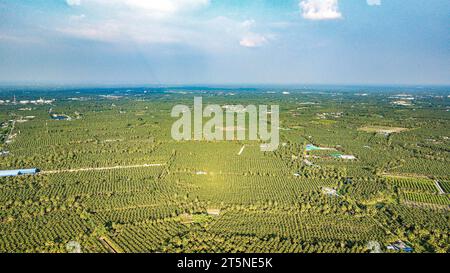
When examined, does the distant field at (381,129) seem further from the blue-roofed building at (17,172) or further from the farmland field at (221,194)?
the blue-roofed building at (17,172)

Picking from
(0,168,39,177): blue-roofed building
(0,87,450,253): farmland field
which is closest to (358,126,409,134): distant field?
Answer: (0,87,450,253): farmland field

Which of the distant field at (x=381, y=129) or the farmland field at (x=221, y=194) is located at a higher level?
the distant field at (x=381, y=129)

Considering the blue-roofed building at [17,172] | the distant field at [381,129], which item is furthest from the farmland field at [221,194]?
the distant field at [381,129]

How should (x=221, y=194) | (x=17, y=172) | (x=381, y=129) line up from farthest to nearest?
(x=381, y=129) < (x=17, y=172) < (x=221, y=194)

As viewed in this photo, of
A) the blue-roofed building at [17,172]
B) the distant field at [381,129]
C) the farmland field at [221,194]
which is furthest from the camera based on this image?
the distant field at [381,129]

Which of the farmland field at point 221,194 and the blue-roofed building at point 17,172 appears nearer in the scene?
the farmland field at point 221,194

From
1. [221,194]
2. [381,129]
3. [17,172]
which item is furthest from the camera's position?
[381,129]

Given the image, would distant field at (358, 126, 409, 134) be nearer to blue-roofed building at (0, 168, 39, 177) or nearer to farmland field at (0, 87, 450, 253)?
farmland field at (0, 87, 450, 253)

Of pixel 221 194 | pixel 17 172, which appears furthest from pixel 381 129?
pixel 17 172

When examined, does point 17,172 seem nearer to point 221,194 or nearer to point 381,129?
point 221,194

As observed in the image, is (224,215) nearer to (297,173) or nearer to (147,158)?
(297,173)
